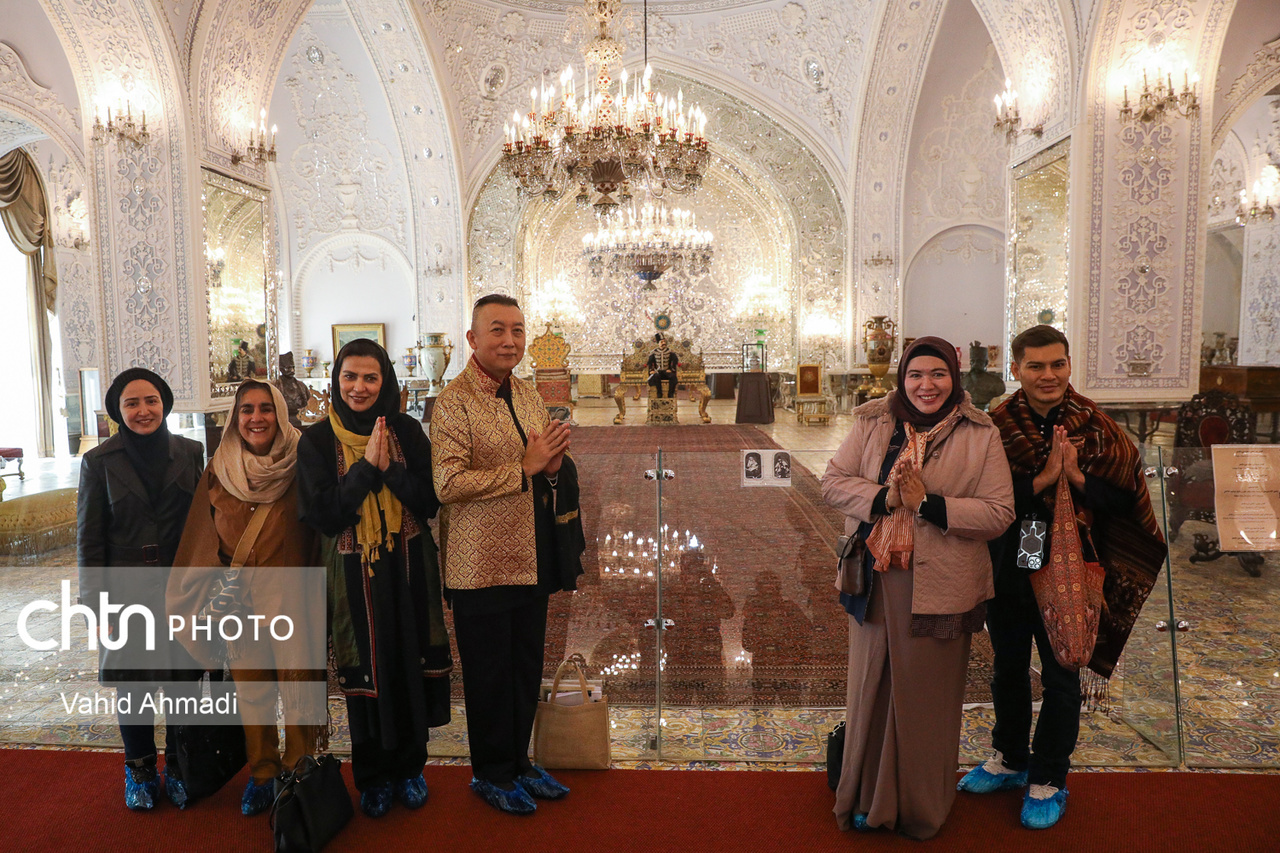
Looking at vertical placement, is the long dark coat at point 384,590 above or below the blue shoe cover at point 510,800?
above

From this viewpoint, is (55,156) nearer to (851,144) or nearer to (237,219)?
(237,219)

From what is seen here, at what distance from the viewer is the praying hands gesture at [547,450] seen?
223 cm

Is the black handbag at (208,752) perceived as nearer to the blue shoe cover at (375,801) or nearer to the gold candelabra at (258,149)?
the blue shoe cover at (375,801)

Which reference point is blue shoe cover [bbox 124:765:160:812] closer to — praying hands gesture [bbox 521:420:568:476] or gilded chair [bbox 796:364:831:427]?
praying hands gesture [bbox 521:420:568:476]

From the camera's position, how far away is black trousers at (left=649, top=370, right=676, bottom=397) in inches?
479

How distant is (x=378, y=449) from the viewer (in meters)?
2.16

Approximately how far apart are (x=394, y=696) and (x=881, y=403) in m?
1.71

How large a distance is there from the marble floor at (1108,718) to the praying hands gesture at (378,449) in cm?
127

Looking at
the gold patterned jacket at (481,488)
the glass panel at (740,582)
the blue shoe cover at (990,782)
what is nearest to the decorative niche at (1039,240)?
the glass panel at (740,582)

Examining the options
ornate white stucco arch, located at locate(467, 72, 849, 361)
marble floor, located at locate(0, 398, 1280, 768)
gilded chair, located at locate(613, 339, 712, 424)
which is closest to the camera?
marble floor, located at locate(0, 398, 1280, 768)

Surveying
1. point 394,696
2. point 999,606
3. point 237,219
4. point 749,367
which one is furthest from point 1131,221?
point 749,367

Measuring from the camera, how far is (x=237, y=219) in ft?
21.0

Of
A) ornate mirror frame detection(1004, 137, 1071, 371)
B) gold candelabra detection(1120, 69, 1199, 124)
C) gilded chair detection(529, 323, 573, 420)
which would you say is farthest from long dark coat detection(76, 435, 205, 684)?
gilded chair detection(529, 323, 573, 420)

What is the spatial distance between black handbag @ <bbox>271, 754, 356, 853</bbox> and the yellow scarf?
24.4 inches
